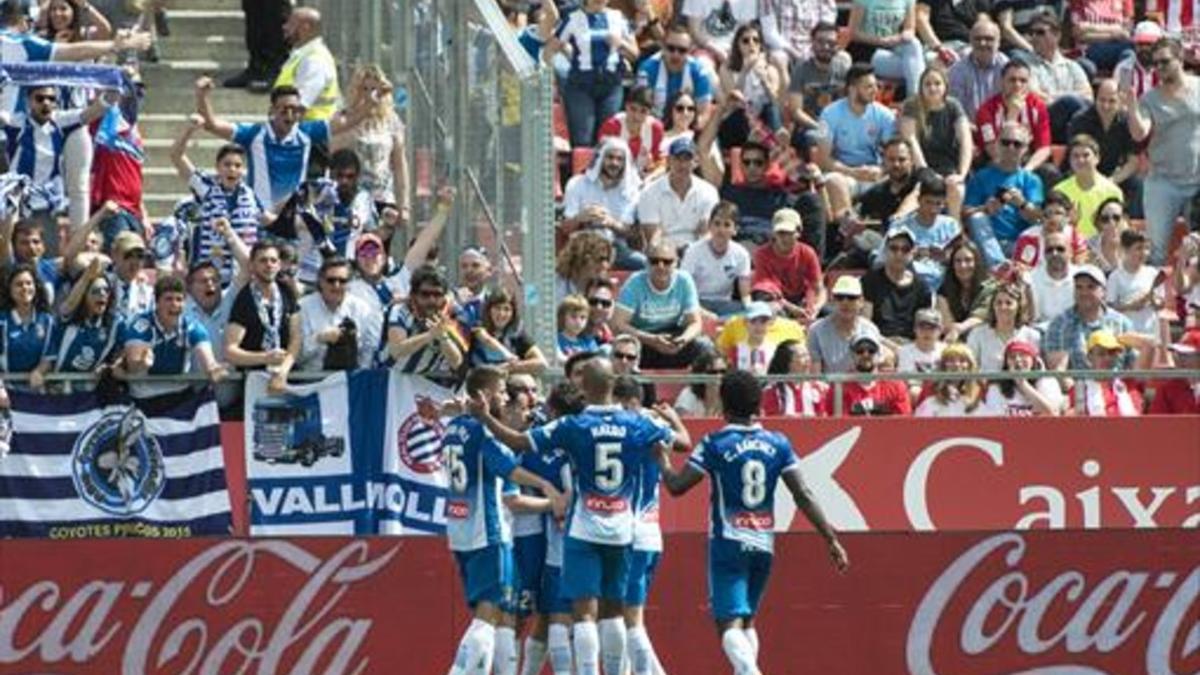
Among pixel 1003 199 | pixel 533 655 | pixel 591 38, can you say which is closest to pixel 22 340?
pixel 533 655

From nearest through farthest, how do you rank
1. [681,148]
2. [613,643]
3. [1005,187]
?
[613,643] → [681,148] → [1005,187]

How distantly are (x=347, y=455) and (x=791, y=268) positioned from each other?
4.42 m

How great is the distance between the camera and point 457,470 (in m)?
22.0

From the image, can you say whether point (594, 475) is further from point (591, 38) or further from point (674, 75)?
point (674, 75)

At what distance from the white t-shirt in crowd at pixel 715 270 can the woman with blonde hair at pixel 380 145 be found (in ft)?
6.53

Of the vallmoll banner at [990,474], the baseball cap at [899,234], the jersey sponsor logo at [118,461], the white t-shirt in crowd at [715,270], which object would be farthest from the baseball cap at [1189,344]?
the jersey sponsor logo at [118,461]

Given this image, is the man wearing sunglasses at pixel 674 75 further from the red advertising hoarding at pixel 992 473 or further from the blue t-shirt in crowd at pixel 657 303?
the red advertising hoarding at pixel 992 473

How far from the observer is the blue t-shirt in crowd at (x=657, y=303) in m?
25.4

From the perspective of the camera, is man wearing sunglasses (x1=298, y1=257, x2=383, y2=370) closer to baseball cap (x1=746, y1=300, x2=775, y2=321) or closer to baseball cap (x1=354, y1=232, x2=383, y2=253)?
baseball cap (x1=354, y1=232, x2=383, y2=253)

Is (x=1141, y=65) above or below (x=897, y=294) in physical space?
above

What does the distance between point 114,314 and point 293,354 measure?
1.12 metres

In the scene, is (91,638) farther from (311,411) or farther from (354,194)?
(354,194)

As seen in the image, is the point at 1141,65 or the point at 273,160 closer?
the point at 273,160

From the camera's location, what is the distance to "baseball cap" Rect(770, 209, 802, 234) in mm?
26391
